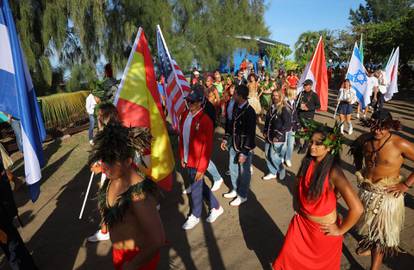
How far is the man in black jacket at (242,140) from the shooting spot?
459 centimetres

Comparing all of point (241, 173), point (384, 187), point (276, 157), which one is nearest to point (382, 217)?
point (384, 187)

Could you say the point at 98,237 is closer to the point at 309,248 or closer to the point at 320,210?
the point at 309,248

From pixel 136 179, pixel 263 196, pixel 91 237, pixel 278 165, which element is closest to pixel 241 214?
pixel 263 196

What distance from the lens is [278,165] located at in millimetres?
5836

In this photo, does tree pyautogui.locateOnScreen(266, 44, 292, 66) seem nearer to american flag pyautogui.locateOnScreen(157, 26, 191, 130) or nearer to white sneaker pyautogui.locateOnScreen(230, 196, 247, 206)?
american flag pyautogui.locateOnScreen(157, 26, 191, 130)

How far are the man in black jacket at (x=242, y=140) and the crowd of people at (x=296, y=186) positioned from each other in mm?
15

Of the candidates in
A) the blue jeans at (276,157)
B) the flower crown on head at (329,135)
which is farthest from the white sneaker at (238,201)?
the flower crown on head at (329,135)

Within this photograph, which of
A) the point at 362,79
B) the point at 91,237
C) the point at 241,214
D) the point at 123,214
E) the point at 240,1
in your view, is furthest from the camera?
the point at 240,1

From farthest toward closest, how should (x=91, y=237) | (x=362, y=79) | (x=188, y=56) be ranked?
(x=188, y=56) → (x=362, y=79) → (x=91, y=237)

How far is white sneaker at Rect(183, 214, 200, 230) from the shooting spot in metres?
4.21

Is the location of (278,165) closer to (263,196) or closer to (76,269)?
(263,196)

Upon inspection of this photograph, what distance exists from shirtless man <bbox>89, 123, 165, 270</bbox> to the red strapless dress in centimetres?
122

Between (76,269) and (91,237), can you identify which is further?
(91,237)

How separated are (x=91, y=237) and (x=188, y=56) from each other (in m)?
15.9
